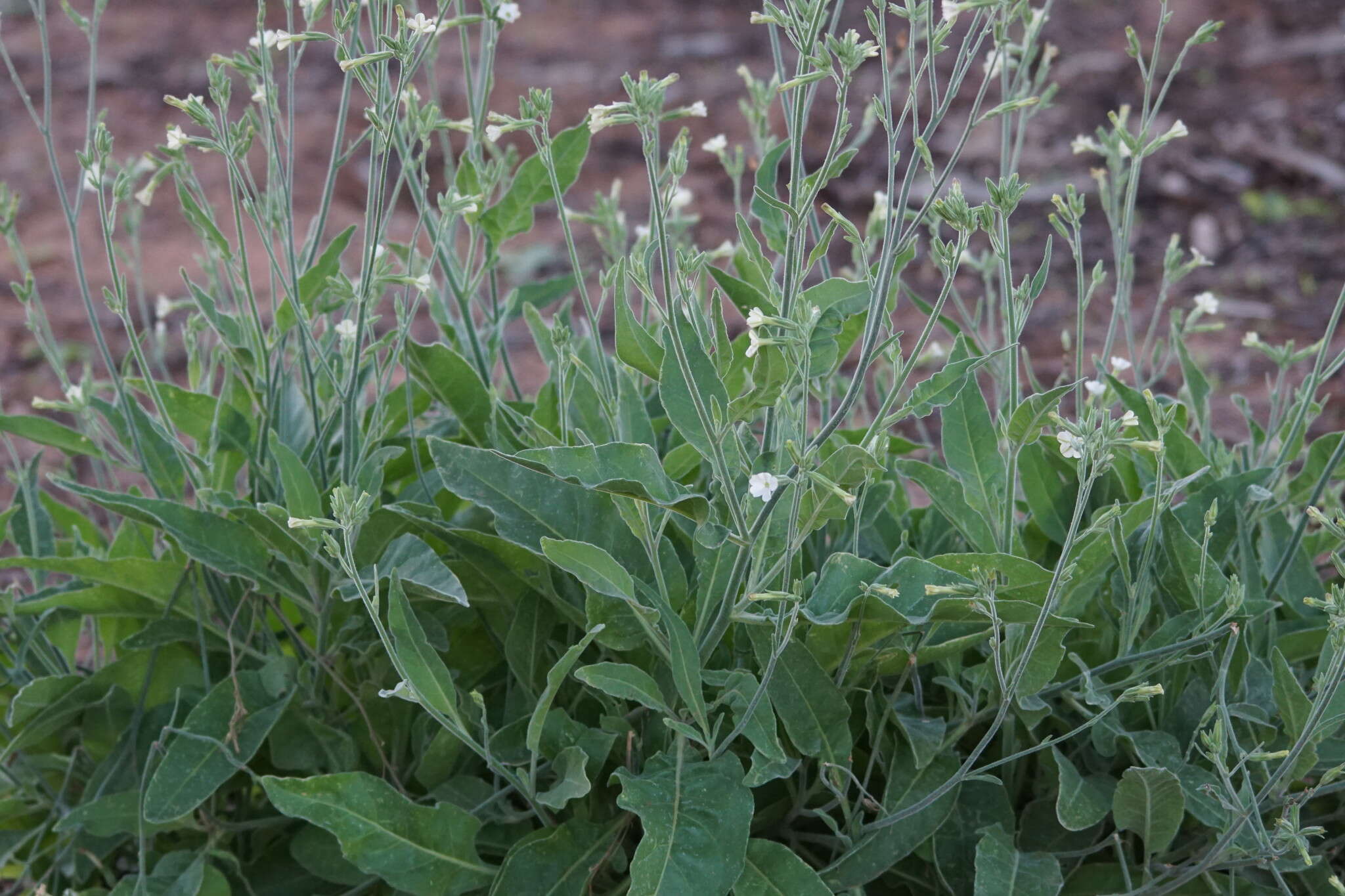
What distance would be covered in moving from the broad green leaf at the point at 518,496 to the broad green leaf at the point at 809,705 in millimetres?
248

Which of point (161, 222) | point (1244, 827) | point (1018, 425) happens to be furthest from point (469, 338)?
point (161, 222)

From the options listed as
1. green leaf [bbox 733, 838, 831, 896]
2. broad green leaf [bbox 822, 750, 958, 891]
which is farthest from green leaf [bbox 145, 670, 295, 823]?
broad green leaf [bbox 822, 750, 958, 891]

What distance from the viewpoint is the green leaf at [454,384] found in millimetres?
1651

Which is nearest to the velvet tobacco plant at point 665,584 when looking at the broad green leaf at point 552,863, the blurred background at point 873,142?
the broad green leaf at point 552,863

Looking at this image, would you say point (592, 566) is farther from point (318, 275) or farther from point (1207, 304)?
point (1207, 304)

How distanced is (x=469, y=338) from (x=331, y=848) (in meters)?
0.69

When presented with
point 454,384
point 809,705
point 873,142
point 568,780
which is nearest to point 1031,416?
point 809,705

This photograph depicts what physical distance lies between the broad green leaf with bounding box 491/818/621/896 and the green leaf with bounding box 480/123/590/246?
0.80 metres

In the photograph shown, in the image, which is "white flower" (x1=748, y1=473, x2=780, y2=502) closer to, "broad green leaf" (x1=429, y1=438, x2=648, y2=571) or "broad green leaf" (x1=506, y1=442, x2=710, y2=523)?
"broad green leaf" (x1=506, y1=442, x2=710, y2=523)

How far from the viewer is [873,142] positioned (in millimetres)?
4762

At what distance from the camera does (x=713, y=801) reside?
1400mm

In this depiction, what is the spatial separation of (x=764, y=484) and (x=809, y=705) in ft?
1.23

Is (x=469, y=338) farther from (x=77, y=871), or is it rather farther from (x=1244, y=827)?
(x=1244, y=827)

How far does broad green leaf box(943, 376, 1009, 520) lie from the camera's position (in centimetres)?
160
